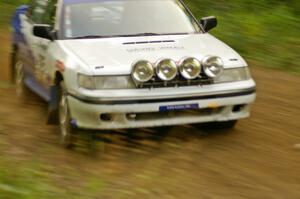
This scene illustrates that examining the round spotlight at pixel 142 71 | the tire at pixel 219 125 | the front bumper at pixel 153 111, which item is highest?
the round spotlight at pixel 142 71

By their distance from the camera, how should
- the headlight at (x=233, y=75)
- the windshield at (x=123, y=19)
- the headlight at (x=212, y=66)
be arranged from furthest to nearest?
the windshield at (x=123, y=19), the headlight at (x=233, y=75), the headlight at (x=212, y=66)

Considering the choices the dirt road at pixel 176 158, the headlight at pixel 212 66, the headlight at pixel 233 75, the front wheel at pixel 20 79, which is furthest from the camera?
the front wheel at pixel 20 79

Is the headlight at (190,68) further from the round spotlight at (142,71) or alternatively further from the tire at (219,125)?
the tire at (219,125)

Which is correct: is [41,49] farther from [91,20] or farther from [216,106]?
[216,106]

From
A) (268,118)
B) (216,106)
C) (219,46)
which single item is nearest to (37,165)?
(216,106)

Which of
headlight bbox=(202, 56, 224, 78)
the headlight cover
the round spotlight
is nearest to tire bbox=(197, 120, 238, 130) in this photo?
headlight bbox=(202, 56, 224, 78)

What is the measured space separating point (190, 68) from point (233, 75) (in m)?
0.57

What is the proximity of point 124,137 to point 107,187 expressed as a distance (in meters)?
1.39

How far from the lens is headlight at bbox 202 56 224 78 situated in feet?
22.1

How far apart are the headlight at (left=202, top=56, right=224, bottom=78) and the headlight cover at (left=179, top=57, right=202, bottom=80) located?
7cm

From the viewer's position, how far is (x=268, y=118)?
26.7ft

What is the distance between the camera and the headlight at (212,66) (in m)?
6.74

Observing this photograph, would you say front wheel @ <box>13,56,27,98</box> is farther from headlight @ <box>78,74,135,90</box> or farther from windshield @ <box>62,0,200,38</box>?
headlight @ <box>78,74,135,90</box>

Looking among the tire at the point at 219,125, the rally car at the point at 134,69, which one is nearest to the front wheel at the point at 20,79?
the rally car at the point at 134,69
